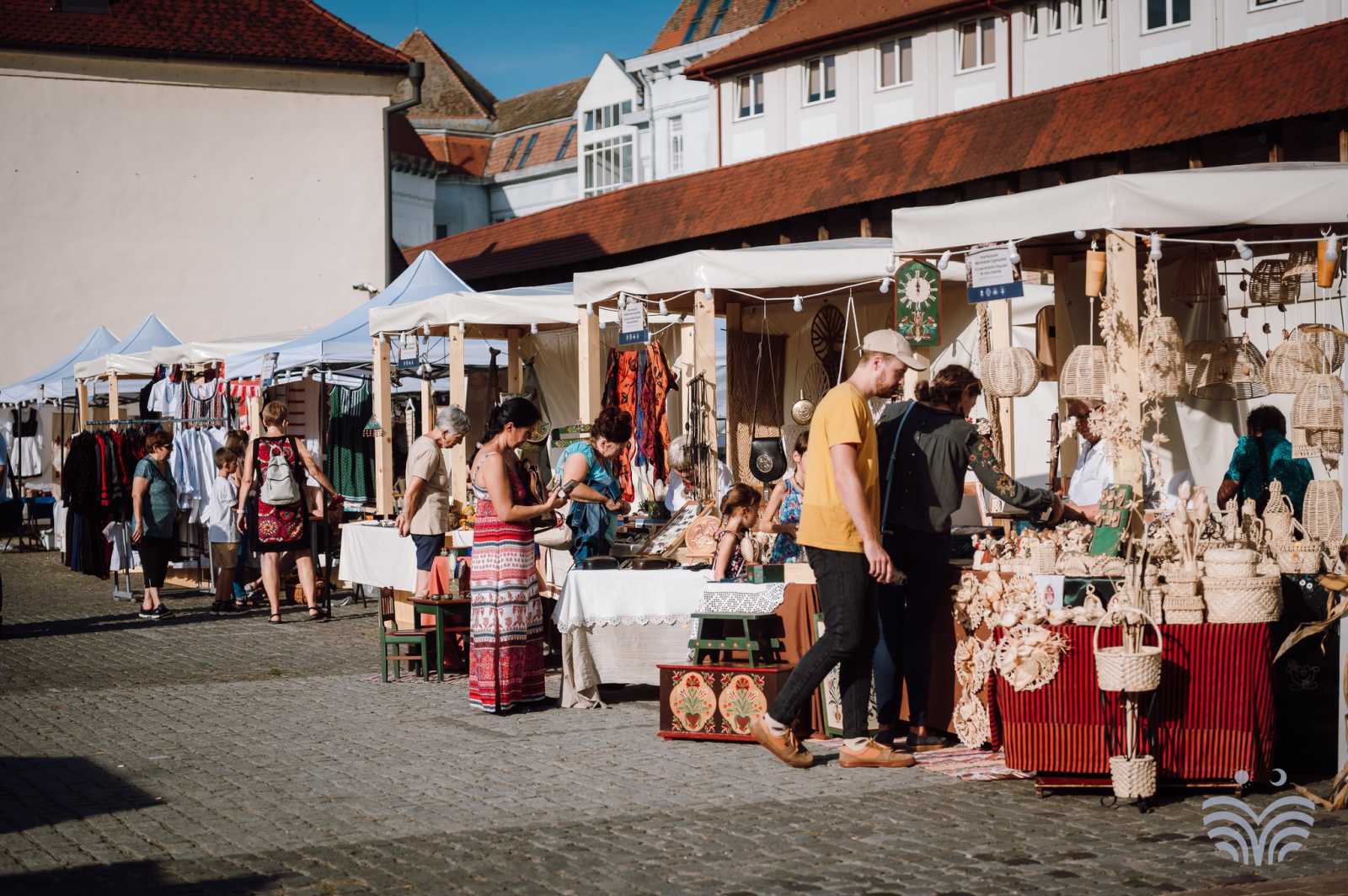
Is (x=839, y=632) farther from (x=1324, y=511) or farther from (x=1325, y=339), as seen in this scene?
(x=1325, y=339)

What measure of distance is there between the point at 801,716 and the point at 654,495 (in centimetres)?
450

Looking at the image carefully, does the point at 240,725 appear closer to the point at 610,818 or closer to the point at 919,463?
the point at 610,818

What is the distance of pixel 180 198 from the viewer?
3606cm

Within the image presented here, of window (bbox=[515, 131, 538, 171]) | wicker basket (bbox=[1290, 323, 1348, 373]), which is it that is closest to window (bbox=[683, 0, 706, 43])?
window (bbox=[515, 131, 538, 171])

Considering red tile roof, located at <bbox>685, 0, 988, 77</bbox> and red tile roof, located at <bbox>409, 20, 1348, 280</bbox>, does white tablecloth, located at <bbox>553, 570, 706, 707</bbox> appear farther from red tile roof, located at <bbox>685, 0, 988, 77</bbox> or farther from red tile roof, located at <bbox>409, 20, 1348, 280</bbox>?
red tile roof, located at <bbox>685, 0, 988, 77</bbox>

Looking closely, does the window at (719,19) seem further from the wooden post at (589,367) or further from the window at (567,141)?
the wooden post at (589,367)

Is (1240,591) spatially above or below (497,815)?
above

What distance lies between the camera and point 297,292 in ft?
122

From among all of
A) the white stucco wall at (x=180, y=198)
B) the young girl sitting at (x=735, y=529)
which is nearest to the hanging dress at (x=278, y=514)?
the young girl sitting at (x=735, y=529)

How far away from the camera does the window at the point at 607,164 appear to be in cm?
6519

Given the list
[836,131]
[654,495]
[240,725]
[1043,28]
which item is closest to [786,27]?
[836,131]

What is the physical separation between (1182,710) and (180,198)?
1295 inches

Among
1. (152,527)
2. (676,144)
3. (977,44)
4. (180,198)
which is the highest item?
(676,144)

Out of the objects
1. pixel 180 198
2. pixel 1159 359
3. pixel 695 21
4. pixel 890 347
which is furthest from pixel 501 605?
pixel 695 21
